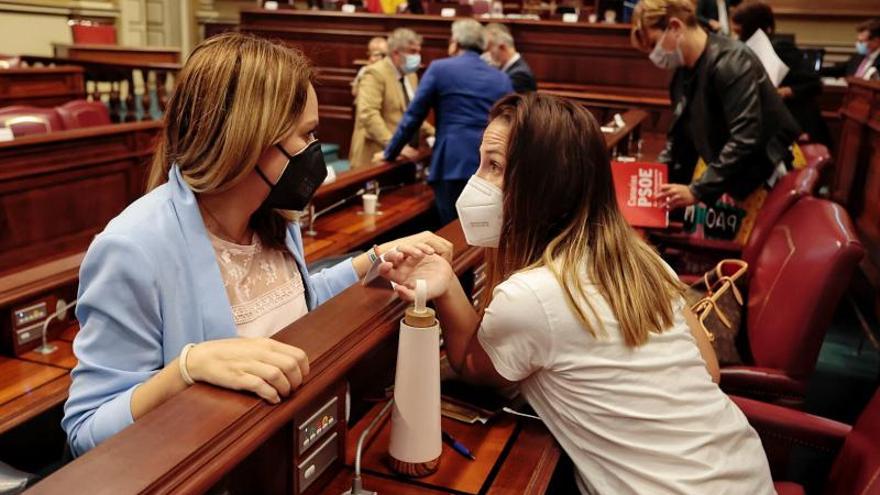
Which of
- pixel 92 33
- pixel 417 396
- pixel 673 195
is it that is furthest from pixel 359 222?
pixel 92 33

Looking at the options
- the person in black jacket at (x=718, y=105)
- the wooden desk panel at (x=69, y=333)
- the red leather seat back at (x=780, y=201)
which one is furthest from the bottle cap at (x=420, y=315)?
the person in black jacket at (x=718, y=105)

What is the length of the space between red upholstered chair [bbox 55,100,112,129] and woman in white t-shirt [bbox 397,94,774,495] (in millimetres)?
4002

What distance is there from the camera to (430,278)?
1348 mm

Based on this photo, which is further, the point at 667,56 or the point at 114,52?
the point at 114,52

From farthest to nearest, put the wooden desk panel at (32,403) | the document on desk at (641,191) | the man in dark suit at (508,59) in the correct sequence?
the man in dark suit at (508,59), the document on desk at (641,191), the wooden desk panel at (32,403)

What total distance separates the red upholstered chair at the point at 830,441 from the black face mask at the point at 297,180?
1.05m

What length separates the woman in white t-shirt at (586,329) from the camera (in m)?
1.20

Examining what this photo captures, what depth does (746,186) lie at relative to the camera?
3.13 m

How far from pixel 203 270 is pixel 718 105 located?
8.24 feet

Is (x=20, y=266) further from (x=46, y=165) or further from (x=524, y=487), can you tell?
(x=524, y=487)

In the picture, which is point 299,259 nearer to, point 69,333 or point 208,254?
point 208,254

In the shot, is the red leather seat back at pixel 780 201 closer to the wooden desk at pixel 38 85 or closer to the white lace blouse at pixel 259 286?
the white lace blouse at pixel 259 286

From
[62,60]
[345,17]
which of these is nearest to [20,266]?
[62,60]

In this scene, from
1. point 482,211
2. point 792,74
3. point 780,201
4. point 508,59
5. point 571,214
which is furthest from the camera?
point 508,59
